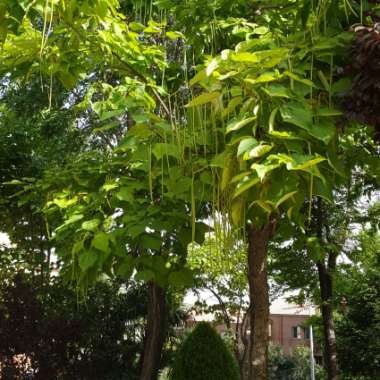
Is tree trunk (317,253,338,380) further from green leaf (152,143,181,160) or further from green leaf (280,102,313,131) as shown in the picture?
green leaf (280,102,313,131)

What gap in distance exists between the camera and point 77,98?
877 cm

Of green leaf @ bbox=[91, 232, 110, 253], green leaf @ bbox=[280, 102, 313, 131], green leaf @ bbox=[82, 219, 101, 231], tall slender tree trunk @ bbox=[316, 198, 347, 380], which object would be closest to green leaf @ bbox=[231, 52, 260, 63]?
green leaf @ bbox=[280, 102, 313, 131]

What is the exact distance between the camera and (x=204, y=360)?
247 inches

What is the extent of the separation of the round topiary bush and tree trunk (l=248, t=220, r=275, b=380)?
8.12 ft

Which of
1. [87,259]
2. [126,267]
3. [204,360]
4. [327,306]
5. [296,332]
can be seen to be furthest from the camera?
[296,332]

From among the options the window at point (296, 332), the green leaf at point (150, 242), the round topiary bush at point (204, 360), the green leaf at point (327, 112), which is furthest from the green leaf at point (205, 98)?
the window at point (296, 332)

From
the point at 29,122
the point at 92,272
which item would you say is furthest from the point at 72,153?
the point at 92,272

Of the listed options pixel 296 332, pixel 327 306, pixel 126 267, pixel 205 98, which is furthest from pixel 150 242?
pixel 296 332

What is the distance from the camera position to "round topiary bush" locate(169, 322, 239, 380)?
617cm

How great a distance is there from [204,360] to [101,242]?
3.99 meters

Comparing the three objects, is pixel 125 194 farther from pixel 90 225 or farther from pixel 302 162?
pixel 302 162

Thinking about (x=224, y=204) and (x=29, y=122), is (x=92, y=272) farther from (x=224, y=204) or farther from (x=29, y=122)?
(x=29, y=122)

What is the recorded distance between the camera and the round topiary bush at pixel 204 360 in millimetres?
6168

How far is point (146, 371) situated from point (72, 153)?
310 cm
